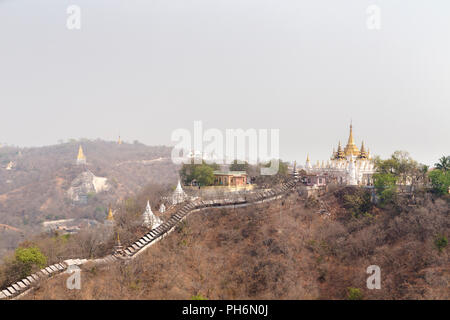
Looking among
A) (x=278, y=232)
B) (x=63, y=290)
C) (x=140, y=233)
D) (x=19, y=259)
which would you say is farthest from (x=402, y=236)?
(x=19, y=259)

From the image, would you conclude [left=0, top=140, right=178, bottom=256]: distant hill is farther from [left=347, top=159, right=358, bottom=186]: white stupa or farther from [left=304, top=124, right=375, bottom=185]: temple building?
[left=347, top=159, right=358, bottom=186]: white stupa

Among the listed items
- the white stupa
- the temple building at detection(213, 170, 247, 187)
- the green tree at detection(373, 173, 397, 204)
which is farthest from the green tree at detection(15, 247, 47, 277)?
the white stupa

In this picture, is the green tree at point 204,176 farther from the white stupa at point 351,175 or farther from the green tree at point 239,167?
the white stupa at point 351,175

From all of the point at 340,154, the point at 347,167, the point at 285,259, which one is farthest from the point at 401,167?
the point at 285,259

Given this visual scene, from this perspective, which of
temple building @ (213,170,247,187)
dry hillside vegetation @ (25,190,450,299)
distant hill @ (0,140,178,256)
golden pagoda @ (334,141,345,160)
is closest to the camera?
dry hillside vegetation @ (25,190,450,299)

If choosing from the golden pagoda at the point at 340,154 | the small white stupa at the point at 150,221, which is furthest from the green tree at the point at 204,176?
Result: the golden pagoda at the point at 340,154

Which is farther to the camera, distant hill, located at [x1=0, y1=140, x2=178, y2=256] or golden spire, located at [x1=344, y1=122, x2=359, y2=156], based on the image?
distant hill, located at [x1=0, y1=140, x2=178, y2=256]
